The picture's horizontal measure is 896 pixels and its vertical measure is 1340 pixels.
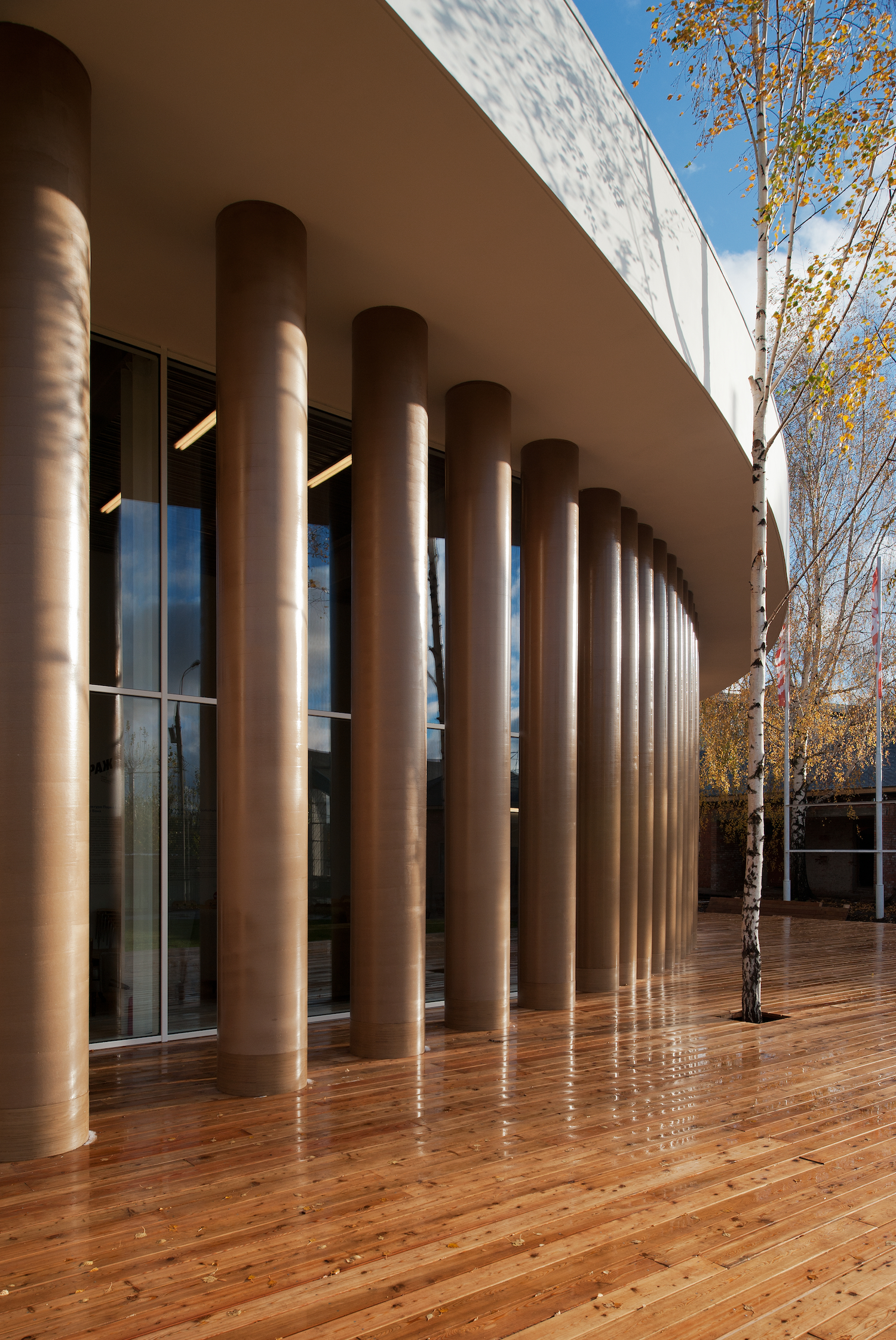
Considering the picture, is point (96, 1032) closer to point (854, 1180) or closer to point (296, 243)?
point (854, 1180)

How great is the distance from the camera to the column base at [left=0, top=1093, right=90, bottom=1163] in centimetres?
520

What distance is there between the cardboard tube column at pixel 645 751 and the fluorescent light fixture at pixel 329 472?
5066mm

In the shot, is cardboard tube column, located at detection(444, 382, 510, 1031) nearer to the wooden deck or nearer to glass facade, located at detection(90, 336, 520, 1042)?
glass facade, located at detection(90, 336, 520, 1042)

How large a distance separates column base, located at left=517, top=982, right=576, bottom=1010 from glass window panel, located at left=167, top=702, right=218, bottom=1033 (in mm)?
3330

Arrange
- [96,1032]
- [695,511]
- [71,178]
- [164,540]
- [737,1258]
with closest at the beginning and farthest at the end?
[737,1258] < [71,178] < [96,1032] < [164,540] < [695,511]

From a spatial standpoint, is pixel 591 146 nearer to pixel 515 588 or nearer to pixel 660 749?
pixel 515 588

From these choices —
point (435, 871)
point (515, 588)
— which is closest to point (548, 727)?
point (435, 871)

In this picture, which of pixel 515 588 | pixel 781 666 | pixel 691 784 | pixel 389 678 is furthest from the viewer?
pixel 781 666

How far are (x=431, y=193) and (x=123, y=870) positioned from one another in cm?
577

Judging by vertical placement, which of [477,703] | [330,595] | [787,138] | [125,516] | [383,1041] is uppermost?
[787,138]

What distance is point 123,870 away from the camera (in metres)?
8.21

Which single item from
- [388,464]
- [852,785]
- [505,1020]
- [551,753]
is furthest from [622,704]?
[852,785]

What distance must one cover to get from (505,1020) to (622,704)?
474 centimetres

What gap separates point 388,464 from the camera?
8.34 meters
